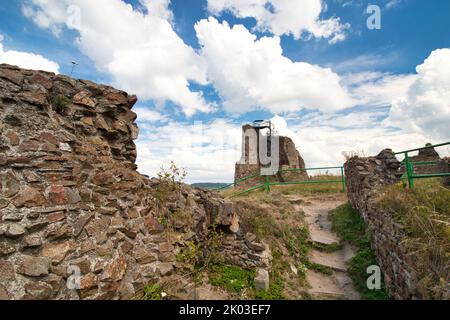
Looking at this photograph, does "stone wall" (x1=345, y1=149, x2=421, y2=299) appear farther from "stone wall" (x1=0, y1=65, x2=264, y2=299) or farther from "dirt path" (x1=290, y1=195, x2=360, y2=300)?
"stone wall" (x1=0, y1=65, x2=264, y2=299)

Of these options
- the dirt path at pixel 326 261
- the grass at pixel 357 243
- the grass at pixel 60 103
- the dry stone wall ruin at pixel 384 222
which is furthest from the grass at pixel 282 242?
the grass at pixel 60 103

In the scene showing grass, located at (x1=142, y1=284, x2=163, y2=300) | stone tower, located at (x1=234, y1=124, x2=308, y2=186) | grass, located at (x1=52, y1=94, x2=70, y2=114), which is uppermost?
stone tower, located at (x1=234, y1=124, x2=308, y2=186)

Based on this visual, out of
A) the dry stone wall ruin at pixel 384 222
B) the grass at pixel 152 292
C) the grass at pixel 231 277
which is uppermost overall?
the dry stone wall ruin at pixel 384 222

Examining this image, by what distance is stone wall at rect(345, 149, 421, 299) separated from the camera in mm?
4113

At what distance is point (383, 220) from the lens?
552 cm

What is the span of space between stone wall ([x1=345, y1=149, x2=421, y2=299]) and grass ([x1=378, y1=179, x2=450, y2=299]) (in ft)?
0.52

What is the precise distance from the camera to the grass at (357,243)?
17.3ft

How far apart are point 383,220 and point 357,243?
1.93 metres

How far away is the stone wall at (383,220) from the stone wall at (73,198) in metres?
4.04

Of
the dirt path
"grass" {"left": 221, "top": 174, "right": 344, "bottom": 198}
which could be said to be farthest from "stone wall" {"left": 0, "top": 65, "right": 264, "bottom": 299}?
"grass" {"left": 221, "top": 174, "right": 344, "bottom": 198}

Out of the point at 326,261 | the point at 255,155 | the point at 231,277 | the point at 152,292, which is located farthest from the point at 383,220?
the point at 255,155

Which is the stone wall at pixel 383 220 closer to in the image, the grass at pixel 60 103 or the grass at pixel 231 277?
the grass at pixel 231 277
